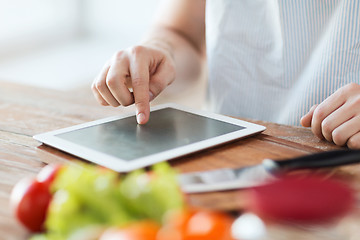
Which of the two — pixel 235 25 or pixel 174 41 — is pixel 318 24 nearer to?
pixel 235 25

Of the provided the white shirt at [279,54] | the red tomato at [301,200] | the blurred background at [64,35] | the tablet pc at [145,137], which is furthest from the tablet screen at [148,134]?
the blurred background at [64,35]

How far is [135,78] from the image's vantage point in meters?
1.02

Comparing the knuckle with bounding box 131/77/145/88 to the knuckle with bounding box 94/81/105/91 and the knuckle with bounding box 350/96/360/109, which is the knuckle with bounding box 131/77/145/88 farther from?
the knuckle with bounding box 350/96/360/109

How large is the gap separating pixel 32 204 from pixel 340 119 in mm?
556

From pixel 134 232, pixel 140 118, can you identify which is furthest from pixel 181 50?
pixel 134 232

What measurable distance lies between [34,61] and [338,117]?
2507 mm

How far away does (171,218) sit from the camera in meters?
0.48

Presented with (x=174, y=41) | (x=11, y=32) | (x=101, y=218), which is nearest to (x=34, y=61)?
→ (x=11, y=32)

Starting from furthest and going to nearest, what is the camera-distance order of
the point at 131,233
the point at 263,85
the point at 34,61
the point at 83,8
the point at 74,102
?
the point at 83,8 → the point at 34,61 → the point at 263,85 → the point at 74,102 → the point at 131,233

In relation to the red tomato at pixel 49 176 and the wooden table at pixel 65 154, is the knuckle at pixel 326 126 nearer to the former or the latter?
the wooden table at pixel 65 154

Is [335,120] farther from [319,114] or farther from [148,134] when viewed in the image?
[148,134]

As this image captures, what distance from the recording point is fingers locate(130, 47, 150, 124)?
959mm

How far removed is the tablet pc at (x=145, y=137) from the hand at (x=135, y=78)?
4 centimetres

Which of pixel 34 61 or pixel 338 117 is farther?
pixel 34 61
